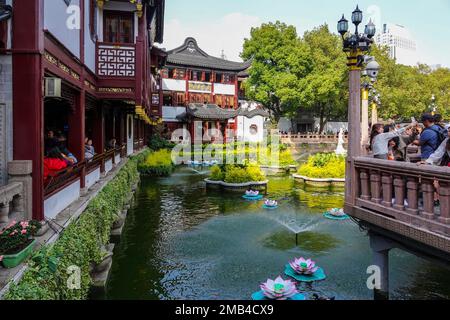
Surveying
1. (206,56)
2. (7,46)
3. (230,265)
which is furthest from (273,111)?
(7,46)

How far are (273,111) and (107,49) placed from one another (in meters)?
40.9

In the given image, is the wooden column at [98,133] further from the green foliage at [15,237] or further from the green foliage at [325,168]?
the green foliage at [325,168]

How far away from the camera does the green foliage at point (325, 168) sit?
21531mm

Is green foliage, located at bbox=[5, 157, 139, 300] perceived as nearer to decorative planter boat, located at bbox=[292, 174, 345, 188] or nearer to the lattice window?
the lattice window

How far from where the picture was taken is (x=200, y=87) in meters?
50.3

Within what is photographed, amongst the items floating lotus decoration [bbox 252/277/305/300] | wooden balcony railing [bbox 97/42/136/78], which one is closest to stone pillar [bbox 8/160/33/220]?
floating lotus decoration [bbox 252/277/305/300]

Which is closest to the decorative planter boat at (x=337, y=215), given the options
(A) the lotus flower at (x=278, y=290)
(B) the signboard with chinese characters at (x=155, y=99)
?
(A) the lotus flower at (x=278, y=290)

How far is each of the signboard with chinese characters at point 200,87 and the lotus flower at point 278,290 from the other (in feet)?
144

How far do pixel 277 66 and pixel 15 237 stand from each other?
47101 mm

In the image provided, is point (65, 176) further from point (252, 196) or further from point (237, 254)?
point (252, 196)

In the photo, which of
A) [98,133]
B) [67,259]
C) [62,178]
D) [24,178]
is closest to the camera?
[67,259]

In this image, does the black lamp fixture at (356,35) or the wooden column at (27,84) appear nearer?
the wooden column at (27,84)

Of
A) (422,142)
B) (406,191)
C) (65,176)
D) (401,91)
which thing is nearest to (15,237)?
(65,176)

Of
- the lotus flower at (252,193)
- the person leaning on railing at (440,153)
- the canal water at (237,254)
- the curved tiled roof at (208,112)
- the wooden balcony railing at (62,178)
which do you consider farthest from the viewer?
the curved tiled roof at (208,112)
